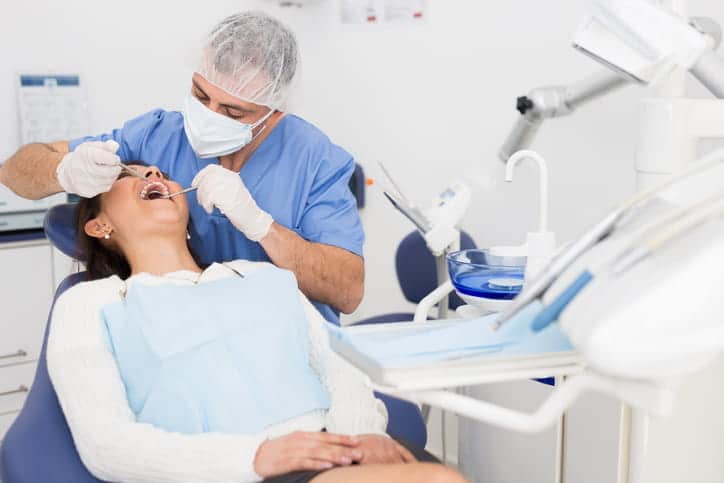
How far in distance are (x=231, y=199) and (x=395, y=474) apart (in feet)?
2.26

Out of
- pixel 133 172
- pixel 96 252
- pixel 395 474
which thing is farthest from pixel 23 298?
pixel 395 474

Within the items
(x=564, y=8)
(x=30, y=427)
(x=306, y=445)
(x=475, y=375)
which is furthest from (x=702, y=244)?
(x=564, y=8)

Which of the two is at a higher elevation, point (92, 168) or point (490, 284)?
point (92, 168)

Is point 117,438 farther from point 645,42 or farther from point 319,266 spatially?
point 645,42

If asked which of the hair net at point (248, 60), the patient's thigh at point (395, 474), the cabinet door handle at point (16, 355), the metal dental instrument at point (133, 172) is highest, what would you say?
the hair net at point (248, 60)

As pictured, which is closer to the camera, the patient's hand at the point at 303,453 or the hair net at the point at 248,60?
the patient's hand at the point at 303,453

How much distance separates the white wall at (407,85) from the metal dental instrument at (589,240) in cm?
100

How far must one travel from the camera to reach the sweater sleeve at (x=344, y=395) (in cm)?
137

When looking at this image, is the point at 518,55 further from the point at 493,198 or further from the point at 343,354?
the point at 343,354

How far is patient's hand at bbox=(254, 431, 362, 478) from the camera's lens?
1.17 meters

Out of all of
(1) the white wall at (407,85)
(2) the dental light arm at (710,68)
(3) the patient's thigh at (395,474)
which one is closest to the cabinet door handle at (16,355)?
(1) the white wall at (407,85)

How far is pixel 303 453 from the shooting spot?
1187mm

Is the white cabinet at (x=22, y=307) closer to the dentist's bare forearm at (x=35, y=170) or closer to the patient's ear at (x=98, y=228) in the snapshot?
the dentist's bare forearm at (x=35, y=170)

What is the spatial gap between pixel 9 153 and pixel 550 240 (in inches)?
80.8
